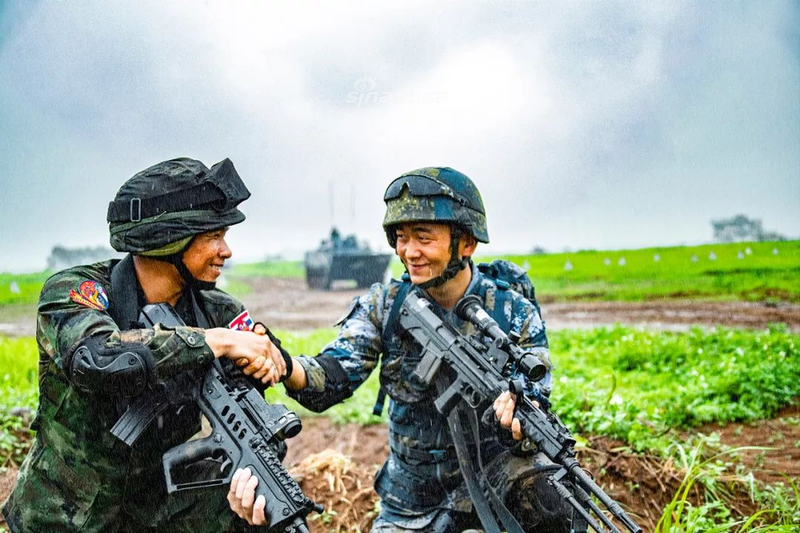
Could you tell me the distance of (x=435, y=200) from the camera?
9.76 feet

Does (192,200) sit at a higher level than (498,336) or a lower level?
higher

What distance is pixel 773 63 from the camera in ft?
21.7

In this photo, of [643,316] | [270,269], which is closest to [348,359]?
[643,316]

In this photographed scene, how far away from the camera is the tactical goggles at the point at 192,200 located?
2.56 metres

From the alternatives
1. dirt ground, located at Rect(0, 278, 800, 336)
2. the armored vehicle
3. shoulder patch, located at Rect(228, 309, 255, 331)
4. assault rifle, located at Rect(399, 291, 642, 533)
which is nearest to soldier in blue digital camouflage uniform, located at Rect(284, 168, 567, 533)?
assault rifle, located at Rect(399, 291, 642, 533)

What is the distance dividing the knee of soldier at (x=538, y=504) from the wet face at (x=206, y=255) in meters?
1.58

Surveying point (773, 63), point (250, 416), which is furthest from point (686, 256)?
point (250, 416)

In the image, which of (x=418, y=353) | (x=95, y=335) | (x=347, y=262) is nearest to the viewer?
(x=95, y=335)

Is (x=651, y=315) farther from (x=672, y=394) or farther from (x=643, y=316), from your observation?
(x=672, y=394)

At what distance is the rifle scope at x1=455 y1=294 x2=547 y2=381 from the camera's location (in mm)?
2516

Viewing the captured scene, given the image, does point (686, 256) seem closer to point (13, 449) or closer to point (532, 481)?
point (532, 481)

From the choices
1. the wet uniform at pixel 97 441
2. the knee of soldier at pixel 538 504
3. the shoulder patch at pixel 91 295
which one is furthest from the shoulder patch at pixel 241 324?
the knee of soldier at pixel 538 504

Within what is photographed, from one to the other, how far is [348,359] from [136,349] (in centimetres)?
99

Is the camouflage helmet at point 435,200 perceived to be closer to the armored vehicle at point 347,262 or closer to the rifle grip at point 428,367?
the rifle grip at point 428,367
